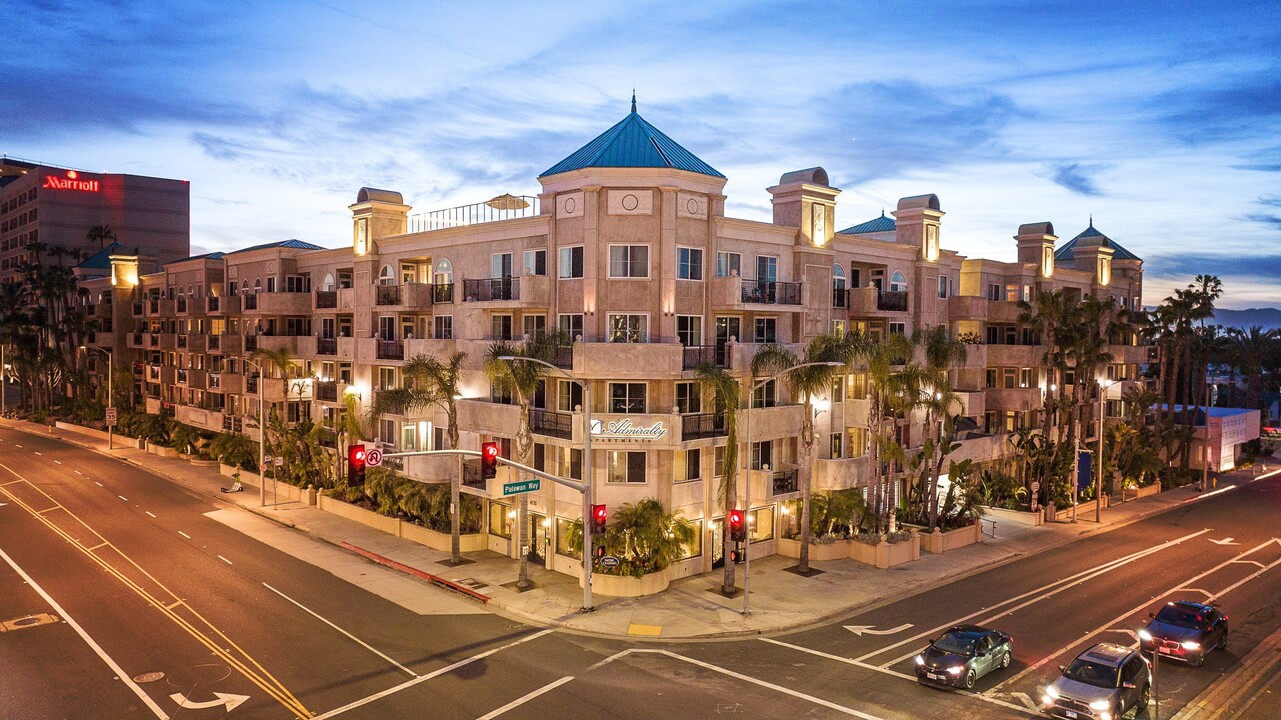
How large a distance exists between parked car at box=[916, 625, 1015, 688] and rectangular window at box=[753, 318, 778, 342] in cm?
1788

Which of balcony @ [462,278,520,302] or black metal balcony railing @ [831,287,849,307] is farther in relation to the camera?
black metal balcony railing @ [831,287,849,307]

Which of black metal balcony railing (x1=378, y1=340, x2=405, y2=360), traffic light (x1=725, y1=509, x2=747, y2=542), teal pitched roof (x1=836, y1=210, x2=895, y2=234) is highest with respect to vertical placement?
teal pitched roof (x1=836, y1=210, x2=895, y2=234)

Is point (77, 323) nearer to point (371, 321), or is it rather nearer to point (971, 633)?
point (371, 321)

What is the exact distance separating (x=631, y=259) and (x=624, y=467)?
8.97 meters

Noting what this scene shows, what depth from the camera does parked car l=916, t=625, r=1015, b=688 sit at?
2334cm

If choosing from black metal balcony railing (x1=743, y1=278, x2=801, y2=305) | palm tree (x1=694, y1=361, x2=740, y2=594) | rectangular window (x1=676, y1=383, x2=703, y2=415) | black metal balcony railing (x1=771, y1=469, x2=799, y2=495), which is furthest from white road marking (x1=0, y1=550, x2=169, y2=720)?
black metal balcony railing (x1=743, y1=278, x2=801, y2=305)

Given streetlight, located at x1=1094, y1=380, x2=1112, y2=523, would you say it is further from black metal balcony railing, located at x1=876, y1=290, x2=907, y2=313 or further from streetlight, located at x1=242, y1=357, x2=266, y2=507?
streetlight, located at x1=242, y1=357, x2=266, y2=507

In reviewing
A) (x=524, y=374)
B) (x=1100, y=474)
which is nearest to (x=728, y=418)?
(x=524, y=374)

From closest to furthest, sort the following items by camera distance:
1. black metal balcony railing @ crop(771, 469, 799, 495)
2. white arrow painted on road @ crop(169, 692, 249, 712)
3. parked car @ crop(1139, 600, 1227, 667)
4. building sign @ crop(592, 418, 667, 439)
→ 1. white arrow painted on road @ crop(169, 692, 249, 712)
2. parked car @ crop(1139, 600, 1227, 667)
3. building sign @ crop(592, 418, 667, 439)
4. black metal balcony railing @ crop(771, 469, 799, 495)

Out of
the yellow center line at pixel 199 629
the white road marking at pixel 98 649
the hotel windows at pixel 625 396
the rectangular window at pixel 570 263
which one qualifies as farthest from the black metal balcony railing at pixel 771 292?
the white road marking at pixel 98 649

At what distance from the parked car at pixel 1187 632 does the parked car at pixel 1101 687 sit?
274cm

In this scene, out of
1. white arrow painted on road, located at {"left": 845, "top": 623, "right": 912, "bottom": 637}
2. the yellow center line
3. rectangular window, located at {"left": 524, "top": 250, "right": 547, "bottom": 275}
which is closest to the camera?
the yellow center line

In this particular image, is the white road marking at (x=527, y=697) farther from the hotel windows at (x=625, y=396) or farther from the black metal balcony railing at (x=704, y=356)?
the black metal balcony railing at (x=704, y=356)

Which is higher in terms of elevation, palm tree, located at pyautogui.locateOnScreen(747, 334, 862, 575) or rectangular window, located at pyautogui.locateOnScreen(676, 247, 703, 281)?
rectangular window, located at pyautogui.locateOnScreen(676, 247, 703, 281)
